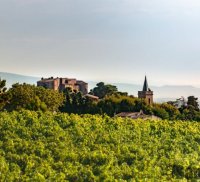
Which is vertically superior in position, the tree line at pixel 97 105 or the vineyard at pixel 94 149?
the tree line at pixel 97 105

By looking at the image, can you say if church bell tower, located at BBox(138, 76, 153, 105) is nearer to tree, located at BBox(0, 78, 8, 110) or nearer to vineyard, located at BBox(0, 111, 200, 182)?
tree, located at BBox(0, 78, 8, 110)

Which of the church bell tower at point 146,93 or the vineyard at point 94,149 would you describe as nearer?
the vineyard at point 94,149

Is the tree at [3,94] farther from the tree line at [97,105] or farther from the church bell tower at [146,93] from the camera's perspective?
the church bell tower at [146,93]

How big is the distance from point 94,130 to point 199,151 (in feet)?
14.8

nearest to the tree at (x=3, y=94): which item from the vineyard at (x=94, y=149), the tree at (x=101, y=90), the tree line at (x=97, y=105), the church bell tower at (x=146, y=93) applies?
the tree line at (x=97, y=105)

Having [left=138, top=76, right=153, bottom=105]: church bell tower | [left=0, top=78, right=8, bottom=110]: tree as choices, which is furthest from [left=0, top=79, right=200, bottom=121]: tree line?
[left=138, top=76, right=153, bottom=105]: church bell tower

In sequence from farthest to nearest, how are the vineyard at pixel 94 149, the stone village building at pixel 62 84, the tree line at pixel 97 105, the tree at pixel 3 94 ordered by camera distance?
1. the stone village building at pixel 62 84
2. the tree line at pixel 97 105
3. the tree at pixel 3 94
4. the vineyard at pixel 94 149

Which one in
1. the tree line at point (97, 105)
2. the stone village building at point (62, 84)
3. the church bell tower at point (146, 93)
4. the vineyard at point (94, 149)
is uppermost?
the stone village building at point (62, 84)

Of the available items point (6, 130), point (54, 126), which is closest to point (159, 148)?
point (54, 126)

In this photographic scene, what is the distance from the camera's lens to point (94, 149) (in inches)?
803

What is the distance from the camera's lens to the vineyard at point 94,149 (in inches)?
688

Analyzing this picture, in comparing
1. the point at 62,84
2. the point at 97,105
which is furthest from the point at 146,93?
the point at 62,84

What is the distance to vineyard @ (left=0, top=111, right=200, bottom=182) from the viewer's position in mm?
17469

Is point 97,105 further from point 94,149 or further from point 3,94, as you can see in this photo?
point 94,149
